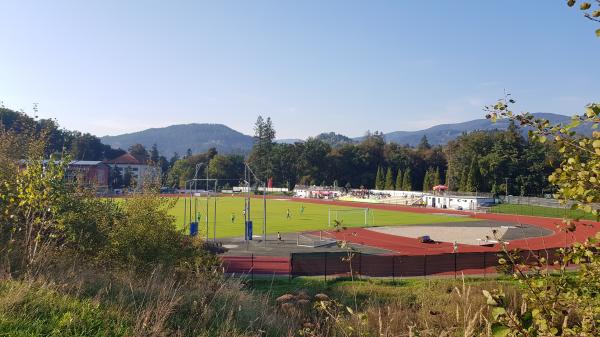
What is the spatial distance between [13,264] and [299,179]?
359 ft

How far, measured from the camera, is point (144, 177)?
58.2 ft

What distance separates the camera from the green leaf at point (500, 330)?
2252 mm

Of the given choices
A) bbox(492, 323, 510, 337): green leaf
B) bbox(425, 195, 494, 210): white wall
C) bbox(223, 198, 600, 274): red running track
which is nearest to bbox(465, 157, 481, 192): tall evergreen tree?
bbox(425, 195, 494, 210): white wall

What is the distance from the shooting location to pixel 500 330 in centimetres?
229

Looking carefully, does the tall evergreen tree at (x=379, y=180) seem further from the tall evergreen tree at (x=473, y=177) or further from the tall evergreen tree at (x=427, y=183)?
the tall evergreen tree at (x=473, y=177)

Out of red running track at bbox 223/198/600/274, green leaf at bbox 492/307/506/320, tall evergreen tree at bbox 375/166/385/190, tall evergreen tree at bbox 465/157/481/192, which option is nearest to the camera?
green leaf at bbox 492/307/506/320

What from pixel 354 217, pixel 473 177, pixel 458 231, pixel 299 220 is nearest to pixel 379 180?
pixel 473 177

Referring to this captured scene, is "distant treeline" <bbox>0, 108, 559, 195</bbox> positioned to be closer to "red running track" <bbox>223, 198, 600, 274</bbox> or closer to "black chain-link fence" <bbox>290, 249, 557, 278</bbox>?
"red running track" <bbox>223, 198, 600, 274</bbox>

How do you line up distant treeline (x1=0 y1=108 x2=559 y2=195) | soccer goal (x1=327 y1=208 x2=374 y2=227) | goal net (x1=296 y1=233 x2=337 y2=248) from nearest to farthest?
goal net (x1=296 y1=233 x2=337 y2=248)
soccer goal (x1=327 y1=208 x2=374 y2=227)
distant treeline (x1=0 y1=108 x2=559 y2=195)

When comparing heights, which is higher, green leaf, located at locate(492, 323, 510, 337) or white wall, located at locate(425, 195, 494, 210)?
green leaf, located at locate(492, 323, 510, 337)

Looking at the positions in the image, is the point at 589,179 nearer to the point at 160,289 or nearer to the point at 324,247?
the point at 160,289

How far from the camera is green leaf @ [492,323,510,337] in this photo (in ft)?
7.39

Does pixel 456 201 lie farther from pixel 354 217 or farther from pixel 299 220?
pixel 299 220

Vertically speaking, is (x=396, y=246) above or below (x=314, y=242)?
below
